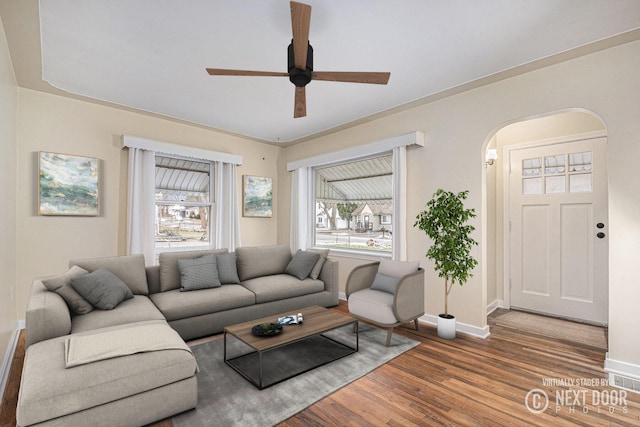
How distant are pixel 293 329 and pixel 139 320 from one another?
132 cm

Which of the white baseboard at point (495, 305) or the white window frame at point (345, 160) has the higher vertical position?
the white window frame at point (345, 160)

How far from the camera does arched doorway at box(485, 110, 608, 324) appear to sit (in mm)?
3730

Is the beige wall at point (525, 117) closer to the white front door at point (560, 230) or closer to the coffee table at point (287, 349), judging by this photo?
the white front door at point (560, 230)

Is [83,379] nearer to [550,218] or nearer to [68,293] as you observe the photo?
[68,293]

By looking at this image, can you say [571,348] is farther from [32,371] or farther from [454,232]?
[32,371]

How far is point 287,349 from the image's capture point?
305cm

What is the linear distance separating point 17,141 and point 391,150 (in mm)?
4532

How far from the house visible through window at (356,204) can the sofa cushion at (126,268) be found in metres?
3.08

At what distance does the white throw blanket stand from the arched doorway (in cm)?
414

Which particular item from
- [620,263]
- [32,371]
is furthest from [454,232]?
[32,371]

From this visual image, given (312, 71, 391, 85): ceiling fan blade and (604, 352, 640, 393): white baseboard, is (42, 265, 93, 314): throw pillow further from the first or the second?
(604, 352, 640, 393): white baseboard

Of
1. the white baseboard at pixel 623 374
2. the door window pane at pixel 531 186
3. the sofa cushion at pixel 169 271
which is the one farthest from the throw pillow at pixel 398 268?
the sofa cushion at pixel 169 271

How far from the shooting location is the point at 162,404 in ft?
6.35

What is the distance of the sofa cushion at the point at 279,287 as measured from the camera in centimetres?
381
